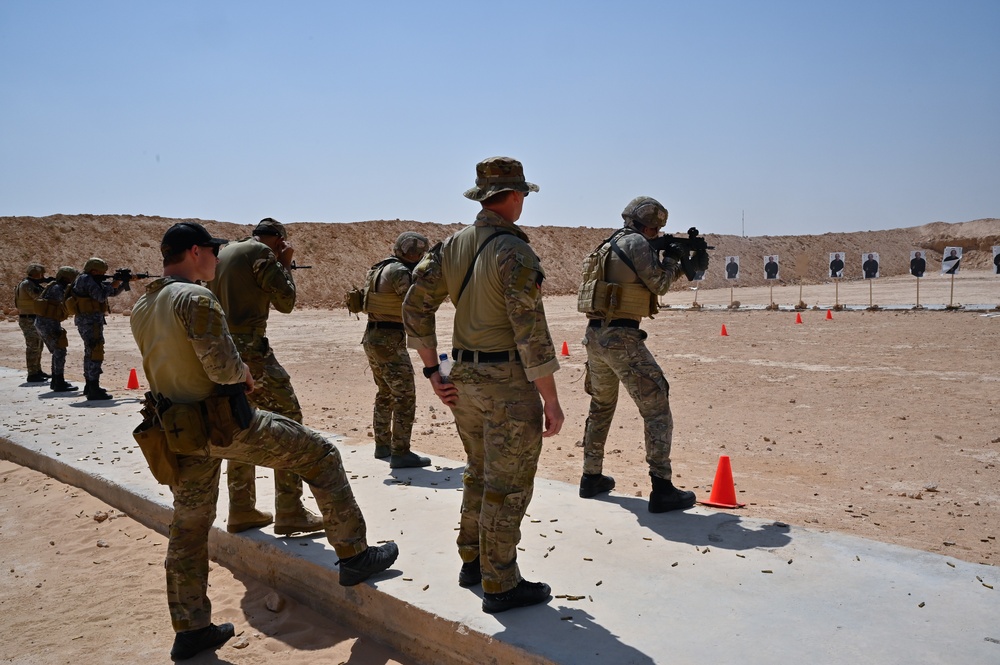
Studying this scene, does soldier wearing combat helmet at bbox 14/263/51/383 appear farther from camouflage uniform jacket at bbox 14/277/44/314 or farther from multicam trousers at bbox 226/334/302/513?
multicam trousers at bbox 226/334/302/513

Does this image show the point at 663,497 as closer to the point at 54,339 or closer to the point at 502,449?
the point at 502,449

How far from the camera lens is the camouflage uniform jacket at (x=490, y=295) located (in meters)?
3.50

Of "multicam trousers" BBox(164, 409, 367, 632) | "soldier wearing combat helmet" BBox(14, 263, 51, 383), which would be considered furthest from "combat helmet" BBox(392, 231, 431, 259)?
"soldier wearing combat helmet" BBox(14, 263, 51, 383)

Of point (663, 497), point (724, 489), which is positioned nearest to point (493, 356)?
point (663, 497)

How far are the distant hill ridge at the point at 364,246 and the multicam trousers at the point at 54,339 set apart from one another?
76.7ft

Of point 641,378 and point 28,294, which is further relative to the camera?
point 28,294

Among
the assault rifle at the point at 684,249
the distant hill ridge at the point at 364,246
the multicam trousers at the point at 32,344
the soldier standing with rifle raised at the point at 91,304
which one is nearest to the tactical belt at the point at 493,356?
the assault rifle at the point at 684,249

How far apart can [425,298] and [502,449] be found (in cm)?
84

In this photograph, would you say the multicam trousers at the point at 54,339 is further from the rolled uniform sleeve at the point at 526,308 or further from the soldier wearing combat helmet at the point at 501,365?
the rolled uniform sleeve at the point at 526,308

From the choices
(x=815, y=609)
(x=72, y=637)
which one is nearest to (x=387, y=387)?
(x=72, y=637)

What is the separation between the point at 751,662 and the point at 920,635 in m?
0.81

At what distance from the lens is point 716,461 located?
299 inches

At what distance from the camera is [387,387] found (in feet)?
22.5

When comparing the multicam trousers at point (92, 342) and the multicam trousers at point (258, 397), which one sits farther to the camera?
the multicam trousers at point (92, 342)
